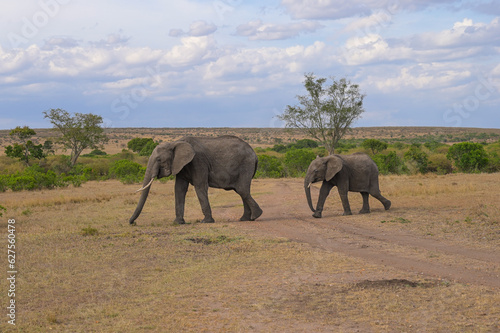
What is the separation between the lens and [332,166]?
57.1 ft

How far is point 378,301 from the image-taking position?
776cm

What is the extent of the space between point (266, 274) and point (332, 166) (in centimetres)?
839

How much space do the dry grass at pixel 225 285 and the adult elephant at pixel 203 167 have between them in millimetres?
879

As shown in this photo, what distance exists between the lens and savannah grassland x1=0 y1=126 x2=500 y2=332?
23.3ft

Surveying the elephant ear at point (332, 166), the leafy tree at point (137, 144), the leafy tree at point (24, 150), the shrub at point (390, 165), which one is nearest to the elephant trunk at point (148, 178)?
the elephant ear at point (332, 166)

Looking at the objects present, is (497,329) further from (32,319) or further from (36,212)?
(36,212)

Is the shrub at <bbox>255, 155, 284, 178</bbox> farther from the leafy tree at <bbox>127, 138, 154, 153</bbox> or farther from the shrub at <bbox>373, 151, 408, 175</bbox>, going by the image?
the leafy tree at <bbox>127, 138, 154, 153</bbox>

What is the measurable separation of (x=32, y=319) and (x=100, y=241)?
19.1ft

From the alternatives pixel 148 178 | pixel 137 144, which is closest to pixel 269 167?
pixel 148 178

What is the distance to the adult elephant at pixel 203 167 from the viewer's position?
15.7 metres

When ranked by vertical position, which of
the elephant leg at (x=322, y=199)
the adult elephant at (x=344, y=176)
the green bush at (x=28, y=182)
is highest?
the adult elephant at (x=344, y=176)

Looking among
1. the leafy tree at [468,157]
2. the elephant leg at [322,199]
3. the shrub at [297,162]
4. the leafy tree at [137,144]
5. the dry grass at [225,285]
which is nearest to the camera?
the dry grass at [225,285]

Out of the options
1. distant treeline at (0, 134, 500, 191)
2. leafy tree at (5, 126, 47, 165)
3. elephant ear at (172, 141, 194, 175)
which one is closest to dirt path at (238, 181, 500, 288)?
elephant ear at (172, 141, 194, 175)

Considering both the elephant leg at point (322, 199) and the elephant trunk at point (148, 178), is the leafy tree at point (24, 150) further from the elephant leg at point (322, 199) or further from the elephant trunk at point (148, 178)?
the elephant leg at point (322, 199)
